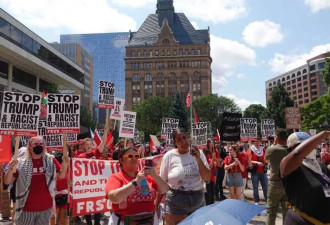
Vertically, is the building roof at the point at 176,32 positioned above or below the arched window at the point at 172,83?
above

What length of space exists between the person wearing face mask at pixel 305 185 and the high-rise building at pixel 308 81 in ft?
418

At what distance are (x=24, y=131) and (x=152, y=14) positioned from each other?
114 meters

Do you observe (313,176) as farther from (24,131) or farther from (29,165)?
(24,131)

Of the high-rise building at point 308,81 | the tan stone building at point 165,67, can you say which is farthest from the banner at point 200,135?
the high-rise building at point 308,81

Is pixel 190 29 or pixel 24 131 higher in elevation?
pixel 190 29

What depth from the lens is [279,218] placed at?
330 inches

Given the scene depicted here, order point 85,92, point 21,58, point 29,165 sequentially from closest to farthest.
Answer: point 29,165, point 21,58, point 85,92

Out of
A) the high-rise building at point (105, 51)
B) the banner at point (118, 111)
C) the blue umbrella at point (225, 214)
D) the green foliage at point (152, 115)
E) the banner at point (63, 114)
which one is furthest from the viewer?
the high-rise building at point (105, 51)

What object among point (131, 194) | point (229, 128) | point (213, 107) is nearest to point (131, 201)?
point (131, 194)

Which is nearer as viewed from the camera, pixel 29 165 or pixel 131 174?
pixel 131 174

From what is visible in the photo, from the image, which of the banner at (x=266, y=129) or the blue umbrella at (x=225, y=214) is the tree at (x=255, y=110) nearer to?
the banner at (x=266, y=129)

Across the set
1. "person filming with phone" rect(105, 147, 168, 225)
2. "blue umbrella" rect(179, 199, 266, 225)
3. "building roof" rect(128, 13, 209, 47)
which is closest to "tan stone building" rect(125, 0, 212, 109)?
"building roof" rect(128, 13, 209, 47)

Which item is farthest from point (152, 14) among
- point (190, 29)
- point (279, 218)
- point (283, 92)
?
point (279, 218)

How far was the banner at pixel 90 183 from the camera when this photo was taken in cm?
582
